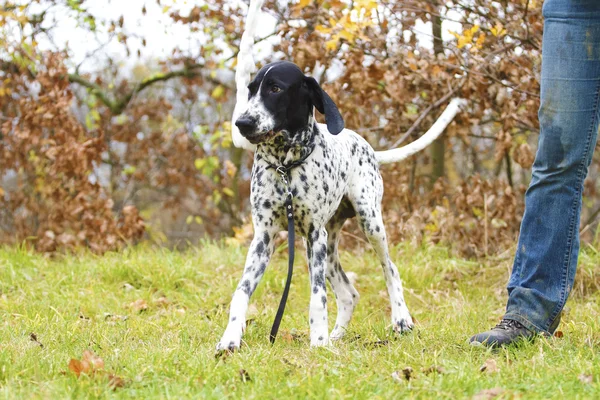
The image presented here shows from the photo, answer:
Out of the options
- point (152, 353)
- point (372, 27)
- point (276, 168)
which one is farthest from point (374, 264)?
point (152, 353)

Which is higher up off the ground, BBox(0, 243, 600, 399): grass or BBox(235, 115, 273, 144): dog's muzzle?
BBox(235, 115, 273, 144): dog's muzzle

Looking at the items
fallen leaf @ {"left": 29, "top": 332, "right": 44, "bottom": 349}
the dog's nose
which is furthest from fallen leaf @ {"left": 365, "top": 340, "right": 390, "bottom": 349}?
fallen leaf @ {"left": 29, "top": 332, "right": 44, "bottom": 349}

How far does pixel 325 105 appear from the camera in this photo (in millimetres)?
3539

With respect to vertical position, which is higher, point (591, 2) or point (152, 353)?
point (591, 2)

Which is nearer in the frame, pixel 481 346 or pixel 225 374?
pixel 225 374

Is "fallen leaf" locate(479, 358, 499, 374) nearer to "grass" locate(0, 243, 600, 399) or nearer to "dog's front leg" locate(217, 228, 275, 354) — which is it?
"grass" locate(0, 243, 600, 399)

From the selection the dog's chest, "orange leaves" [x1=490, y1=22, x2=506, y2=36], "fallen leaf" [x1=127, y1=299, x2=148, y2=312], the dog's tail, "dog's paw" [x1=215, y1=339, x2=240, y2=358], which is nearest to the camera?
"dog's paw" [x1=215, y1=339, x2=240, y2=358]

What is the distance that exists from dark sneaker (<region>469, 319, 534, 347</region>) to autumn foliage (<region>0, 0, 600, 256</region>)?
2.33 m

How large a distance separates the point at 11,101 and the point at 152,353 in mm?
6118

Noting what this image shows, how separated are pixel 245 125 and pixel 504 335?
1.50 metres

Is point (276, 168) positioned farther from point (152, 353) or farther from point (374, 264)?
point (374, 264)

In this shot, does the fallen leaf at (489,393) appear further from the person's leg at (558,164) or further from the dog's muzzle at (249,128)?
the dog's muzzle at (249,128)

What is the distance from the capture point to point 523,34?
554cm

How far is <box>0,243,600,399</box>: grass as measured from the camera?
8.66 ft
